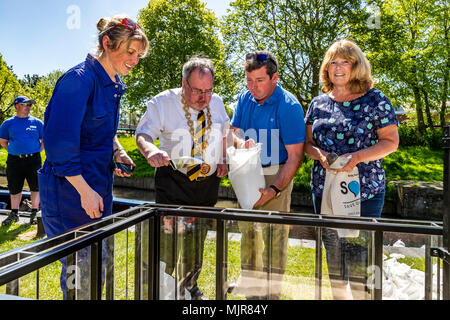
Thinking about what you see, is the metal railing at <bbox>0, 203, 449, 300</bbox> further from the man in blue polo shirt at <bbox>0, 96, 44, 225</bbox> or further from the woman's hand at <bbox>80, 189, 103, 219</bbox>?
the man in blue polo shirt at <bbox>0, 96, 44, 225</bbox>

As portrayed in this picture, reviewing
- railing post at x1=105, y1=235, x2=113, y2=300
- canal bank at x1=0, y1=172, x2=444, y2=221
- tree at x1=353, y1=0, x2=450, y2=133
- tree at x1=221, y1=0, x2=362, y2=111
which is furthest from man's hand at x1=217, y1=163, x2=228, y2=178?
tree at x1=221, y1=0, x2=362, y2=111

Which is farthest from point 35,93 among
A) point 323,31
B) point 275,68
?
point 275,68

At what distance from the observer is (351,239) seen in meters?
1.16

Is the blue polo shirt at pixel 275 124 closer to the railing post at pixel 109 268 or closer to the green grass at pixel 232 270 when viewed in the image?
the green grass at pixel 232 270

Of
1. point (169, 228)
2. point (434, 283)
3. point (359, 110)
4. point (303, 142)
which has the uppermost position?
point (359, 110)

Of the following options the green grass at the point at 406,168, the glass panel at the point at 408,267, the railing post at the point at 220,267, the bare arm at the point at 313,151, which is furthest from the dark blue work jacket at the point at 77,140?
the green grass at the point at 406,168

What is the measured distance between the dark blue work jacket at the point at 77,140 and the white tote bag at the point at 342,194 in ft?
3.60

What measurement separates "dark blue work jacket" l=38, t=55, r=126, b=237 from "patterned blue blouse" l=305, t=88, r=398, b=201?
1102mm

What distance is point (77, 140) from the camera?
140cm

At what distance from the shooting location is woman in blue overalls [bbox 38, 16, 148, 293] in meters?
1.39

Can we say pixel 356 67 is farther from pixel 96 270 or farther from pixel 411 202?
pixel 411 202

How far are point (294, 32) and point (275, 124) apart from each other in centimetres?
970
